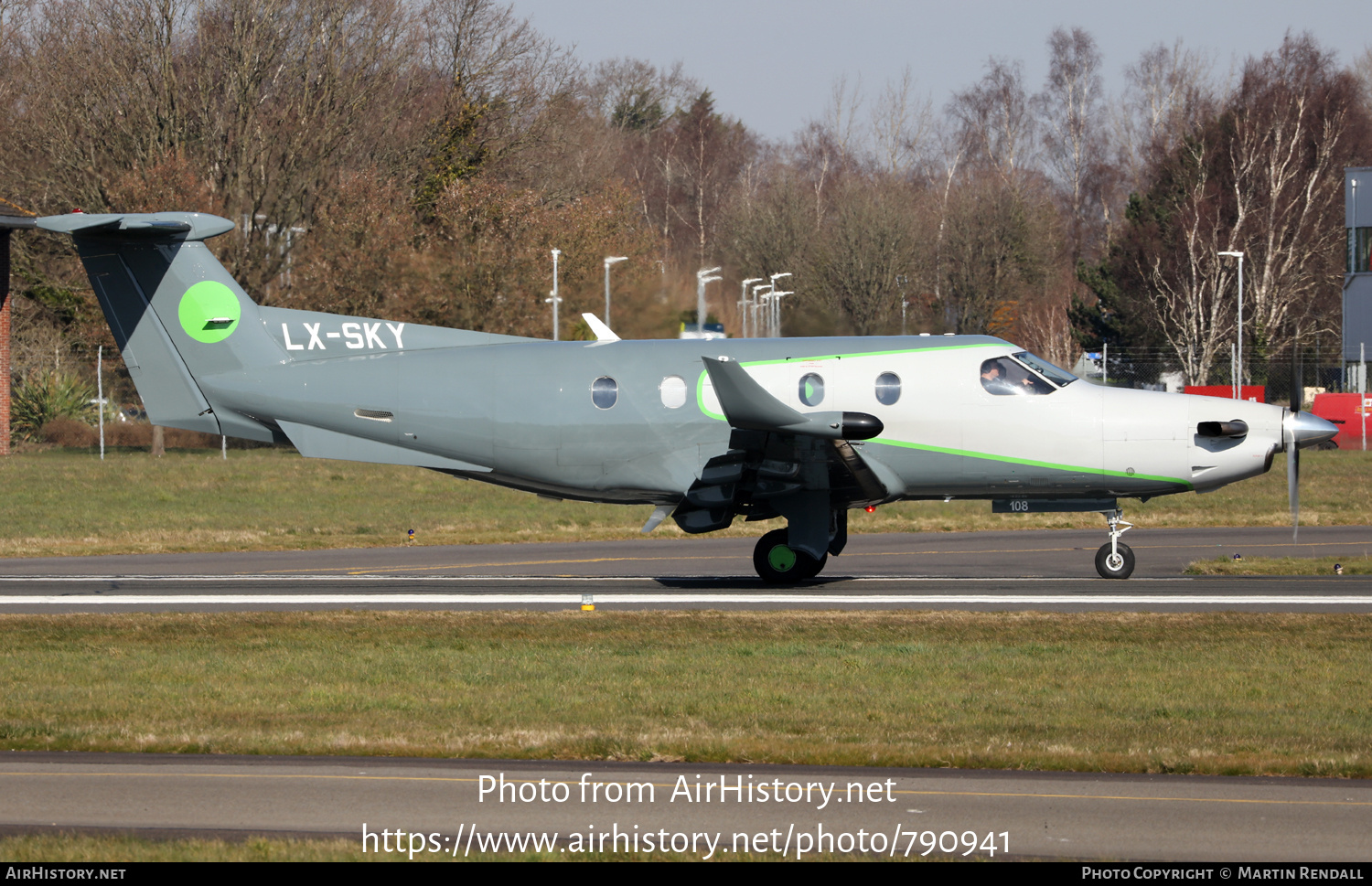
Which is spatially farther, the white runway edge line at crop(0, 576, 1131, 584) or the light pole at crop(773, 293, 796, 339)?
the light pole at crop(773, 293, 796, 339)

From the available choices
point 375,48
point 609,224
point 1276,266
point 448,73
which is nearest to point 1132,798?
point 609,224

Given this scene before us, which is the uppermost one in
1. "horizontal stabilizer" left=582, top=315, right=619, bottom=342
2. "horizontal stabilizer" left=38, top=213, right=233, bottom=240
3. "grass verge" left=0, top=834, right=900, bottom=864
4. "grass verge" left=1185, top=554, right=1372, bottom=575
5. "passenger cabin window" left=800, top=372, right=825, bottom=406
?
"horizontal stabilizer" left=38, top=213, right=233, bottom=240

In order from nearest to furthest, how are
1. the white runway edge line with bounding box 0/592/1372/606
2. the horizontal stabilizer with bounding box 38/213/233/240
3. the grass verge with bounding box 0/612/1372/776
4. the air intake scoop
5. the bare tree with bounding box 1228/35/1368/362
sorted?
the grass verge with bounding box 0/612/1372/776 → the white runway edge line with bounding box 0/592/1372/606 → the horizontal stabilizer with bounding box 38/213/233/240 → the air intake scoop → the bare tree with bounding box 1228/35/1368/362

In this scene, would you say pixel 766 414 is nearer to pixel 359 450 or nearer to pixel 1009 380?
pixel 1009 380

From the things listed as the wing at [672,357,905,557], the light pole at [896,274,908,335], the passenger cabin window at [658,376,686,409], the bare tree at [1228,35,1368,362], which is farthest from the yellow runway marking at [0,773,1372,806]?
the bare tree at [1228,35,1368,362]

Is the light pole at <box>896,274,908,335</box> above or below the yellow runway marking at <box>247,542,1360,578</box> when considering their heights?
above

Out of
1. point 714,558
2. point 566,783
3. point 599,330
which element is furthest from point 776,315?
point 566,783

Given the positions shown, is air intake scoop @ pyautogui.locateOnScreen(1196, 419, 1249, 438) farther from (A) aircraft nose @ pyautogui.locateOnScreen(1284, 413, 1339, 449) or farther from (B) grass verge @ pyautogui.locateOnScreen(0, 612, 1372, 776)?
(B) grass verge @ pyautogui.locateOnScreen(0, 612, 1372, 776)

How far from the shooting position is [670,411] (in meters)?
17.4

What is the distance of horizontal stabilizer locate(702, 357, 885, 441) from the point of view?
15555 mm

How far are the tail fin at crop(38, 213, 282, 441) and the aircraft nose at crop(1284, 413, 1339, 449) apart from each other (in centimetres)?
1350

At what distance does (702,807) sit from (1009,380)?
10949mm

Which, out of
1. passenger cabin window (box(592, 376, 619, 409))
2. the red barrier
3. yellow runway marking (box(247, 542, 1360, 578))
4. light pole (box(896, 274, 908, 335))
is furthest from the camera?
the red barrier

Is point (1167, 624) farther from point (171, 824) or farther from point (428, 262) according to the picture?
point (428, 262)
